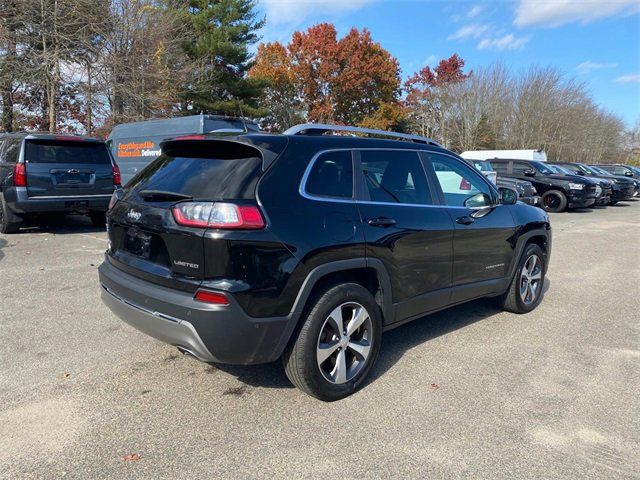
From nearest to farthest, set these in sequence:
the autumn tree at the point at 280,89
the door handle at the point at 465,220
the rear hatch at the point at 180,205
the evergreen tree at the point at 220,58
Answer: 1. the rear hatch at the point at 180,205
2. the door handle at the point at 465,220
3. the evergreen tree at the point at 220,58
4. the autumn tree at the point at 280,89

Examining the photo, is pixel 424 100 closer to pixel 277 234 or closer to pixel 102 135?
pixel 102 135

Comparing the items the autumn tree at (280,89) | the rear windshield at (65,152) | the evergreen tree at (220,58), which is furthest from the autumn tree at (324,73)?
the rear windshield at (65,152)

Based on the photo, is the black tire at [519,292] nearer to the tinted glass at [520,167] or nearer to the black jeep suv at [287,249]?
the black jeep suv at [287,249]

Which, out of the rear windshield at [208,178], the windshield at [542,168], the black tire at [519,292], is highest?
the windshield at [542,168]

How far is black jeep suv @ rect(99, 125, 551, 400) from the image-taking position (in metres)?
2.79

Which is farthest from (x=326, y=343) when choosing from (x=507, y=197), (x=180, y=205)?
(x=507, y=197)

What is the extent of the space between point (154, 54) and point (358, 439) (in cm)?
2036

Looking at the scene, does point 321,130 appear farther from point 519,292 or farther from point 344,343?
point 519,292

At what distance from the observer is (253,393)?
3303 mm

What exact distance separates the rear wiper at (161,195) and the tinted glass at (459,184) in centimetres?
218

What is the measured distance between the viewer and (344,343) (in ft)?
10.8

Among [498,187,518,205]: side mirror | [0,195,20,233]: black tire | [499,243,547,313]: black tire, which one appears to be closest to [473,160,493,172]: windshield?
[499,243,547,313]: black tire

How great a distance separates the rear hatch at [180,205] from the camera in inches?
112

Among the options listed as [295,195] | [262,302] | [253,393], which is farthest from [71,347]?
[295,195]
